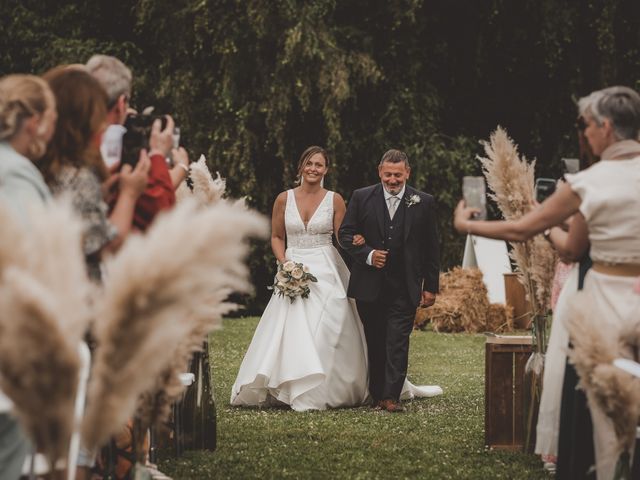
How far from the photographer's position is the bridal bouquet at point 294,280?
10172mm

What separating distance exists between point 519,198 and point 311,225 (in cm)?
421

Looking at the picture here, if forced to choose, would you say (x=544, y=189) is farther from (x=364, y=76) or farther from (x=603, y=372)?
(x=364, y=76)

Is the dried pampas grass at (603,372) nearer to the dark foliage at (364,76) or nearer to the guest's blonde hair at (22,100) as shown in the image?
the guest's blonde hair at (22,100)

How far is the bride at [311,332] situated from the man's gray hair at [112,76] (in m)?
5.28

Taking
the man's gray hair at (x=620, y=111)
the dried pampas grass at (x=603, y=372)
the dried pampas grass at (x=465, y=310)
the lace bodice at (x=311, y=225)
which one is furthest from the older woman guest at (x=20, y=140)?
the dried pampas grass at (x=465, y=310)

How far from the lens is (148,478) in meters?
4.14

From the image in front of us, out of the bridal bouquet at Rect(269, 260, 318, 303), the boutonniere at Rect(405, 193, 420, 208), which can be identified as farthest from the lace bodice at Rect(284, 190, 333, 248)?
the boutonniere at Rect(405, 193, 420, 208)

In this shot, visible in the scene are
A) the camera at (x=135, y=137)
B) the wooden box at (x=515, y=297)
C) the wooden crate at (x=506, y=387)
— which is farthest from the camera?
the wooden box at (x=515, y=297)

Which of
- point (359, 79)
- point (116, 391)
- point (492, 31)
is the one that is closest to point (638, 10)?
point (492, 31)

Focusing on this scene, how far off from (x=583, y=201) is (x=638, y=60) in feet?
56.1

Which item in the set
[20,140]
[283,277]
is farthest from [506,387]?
[20,140]

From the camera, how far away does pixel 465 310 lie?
19391mm

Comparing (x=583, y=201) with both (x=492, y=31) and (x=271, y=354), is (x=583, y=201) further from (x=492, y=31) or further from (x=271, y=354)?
(x=492, y=31)

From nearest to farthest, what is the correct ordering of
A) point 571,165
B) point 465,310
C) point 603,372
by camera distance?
1. point 603,372
2. point 571,165
3. point 465,310
